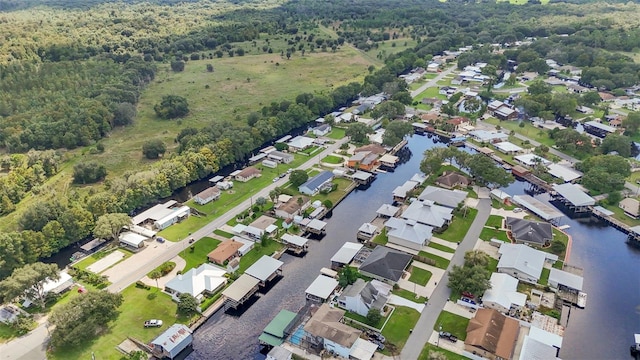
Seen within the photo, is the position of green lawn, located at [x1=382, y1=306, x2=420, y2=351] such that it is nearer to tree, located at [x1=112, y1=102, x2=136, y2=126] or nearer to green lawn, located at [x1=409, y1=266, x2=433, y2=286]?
green lawn, located at [x1=409, y1=266, x2=433, y2=286]

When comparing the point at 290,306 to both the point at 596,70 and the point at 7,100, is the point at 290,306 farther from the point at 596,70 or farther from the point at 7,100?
the point at 596,70

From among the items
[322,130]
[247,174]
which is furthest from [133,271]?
[322,130]

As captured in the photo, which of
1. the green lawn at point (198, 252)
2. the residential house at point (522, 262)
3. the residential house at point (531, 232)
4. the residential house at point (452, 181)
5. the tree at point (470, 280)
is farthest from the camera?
the residential house at point (452, 181)

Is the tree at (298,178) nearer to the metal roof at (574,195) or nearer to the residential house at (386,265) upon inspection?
the residential house at (386,265)

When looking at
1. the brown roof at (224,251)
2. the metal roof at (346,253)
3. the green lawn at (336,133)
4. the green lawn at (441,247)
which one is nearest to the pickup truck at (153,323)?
the brown roof at (224,251)

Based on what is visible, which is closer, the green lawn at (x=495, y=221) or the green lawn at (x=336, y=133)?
the green lawn at (x=495, y=221)

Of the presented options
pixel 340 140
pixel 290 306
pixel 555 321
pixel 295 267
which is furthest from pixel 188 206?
pixel 555 321
